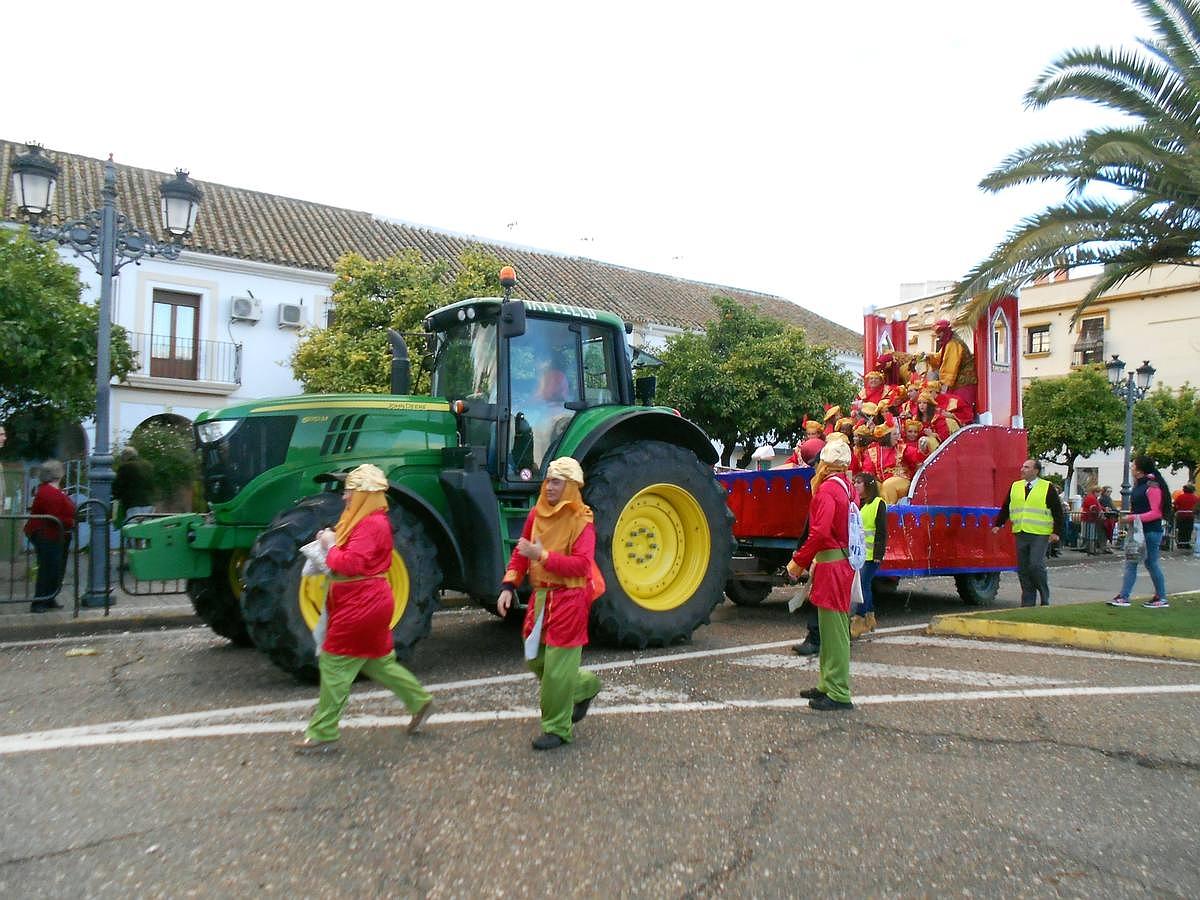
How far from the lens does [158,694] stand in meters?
6.27

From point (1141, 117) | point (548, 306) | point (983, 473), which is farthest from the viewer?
point (983, 473)

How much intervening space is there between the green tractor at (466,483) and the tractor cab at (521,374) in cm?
1

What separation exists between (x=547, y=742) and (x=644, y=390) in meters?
4.18

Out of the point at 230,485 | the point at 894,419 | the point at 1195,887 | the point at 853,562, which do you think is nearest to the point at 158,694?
the point at 230,485

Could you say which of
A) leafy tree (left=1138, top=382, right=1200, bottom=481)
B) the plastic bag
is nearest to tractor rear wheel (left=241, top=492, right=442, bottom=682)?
the plastic bag

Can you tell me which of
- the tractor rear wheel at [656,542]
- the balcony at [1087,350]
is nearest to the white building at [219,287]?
the tractor rear wheel at [656,542]

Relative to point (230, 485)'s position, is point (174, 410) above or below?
above

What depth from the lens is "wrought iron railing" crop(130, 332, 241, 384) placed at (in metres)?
21.3

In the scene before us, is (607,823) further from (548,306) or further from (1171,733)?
(548,306)

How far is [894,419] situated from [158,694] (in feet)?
28.2

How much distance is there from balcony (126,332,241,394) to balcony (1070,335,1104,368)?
3155 centimetres

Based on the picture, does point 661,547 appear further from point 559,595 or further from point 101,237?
point 101,237

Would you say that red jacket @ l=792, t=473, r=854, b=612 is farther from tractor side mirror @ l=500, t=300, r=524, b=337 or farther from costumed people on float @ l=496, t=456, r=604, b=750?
tractor side mirror @ l=500, t=300, r=524, b=337

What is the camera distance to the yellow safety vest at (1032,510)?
10062 mm
